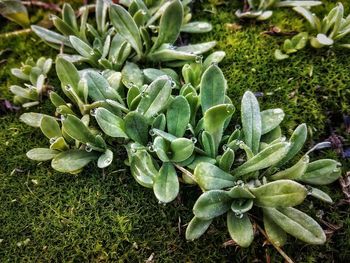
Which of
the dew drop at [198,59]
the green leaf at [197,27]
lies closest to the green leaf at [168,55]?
the dew drop at [198,59]

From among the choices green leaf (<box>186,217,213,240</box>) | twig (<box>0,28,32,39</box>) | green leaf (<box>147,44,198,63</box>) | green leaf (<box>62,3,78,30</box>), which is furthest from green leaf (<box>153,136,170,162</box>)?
twig (<box>0,28,32,39</box>)

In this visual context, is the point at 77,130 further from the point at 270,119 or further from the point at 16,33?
the point at 16,33

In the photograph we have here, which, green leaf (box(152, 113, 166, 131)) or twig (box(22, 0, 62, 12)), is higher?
twig (box(22, 0, 62, 12))

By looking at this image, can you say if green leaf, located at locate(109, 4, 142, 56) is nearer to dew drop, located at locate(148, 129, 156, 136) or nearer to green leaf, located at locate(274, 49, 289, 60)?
dew drop, located at locate(148, 129, 156, 136)

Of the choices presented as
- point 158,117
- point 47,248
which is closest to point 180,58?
point 158,117

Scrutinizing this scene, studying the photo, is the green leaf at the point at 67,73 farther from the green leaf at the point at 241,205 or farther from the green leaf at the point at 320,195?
the green leaf at the point at 320,195

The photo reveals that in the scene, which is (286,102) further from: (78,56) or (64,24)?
(64,24)
